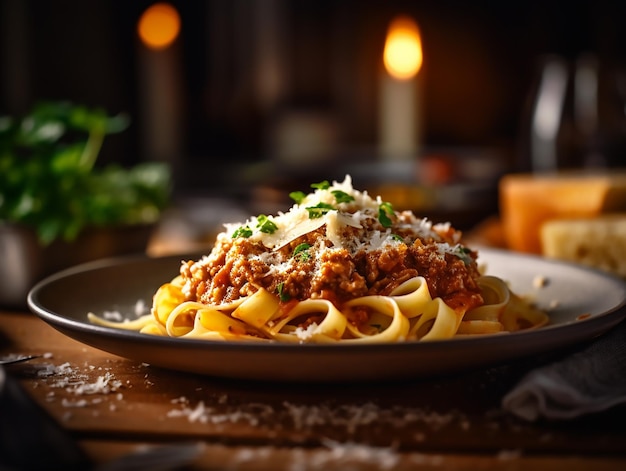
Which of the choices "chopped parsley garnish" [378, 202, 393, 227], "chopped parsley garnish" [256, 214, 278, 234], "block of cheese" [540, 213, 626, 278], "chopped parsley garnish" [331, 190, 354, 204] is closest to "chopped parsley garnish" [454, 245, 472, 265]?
"chopped parsley garnish" [378, 202, 393, 227]

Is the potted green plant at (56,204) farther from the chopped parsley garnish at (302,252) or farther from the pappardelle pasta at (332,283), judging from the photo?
the chopped parsley garnish at (302,252)

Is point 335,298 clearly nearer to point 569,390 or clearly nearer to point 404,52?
point 569,390

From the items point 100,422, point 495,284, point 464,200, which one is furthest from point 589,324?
point 464,200

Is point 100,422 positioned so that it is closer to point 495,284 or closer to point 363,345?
point 363,345

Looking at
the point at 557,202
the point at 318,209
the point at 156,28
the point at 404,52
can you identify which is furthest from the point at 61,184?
the point at 156,28

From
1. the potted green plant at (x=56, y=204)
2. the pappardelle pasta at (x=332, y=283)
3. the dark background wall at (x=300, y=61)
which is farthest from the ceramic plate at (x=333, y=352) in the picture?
the dark background wall at (x=300, y=61)

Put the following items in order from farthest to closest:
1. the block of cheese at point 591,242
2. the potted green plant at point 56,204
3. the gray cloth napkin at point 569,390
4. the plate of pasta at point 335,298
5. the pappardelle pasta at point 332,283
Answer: the block of cheese at point 591,242 → the potted green plant at point 56,204 → the pappardelle pasta at point 332,283 → the plate of pasta at point 335,298 → the gray cloth napkin at point 569,390
